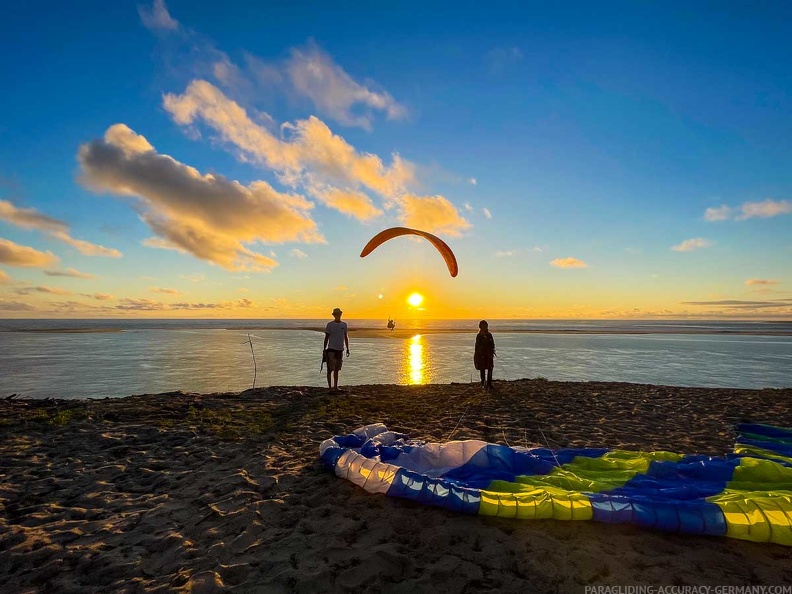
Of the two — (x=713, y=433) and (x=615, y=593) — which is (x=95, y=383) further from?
(x=713, y=433)

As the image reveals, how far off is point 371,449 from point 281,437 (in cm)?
234

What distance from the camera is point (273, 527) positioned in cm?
418

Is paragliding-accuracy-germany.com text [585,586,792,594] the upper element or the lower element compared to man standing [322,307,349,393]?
lower

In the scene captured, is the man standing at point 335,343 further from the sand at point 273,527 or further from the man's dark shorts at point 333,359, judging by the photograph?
the sand at point 273,527

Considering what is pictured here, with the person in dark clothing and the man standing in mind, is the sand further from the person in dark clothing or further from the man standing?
the person in dark clothing

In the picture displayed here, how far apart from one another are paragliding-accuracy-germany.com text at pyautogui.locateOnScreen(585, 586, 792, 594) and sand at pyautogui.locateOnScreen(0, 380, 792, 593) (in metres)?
0.05

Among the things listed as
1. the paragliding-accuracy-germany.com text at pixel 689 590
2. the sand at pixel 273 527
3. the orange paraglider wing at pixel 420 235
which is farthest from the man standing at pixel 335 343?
the paragliding-accuracy-germany.com text at pixel 689 590

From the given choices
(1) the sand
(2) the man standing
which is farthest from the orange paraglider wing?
(1) the sand

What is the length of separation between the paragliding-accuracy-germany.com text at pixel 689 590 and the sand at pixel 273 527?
0.15ft

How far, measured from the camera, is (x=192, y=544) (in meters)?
3.88

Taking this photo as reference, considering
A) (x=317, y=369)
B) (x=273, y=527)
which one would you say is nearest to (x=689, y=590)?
(x=273, y=527)

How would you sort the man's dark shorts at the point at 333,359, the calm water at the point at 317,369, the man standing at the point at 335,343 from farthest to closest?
1. the calm water at the point at 317,369
2. the man's dark shorts at the point at 333,359
3. the man standing at the point at 335,343

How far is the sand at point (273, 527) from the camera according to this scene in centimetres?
337

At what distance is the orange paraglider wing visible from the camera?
1015cm
